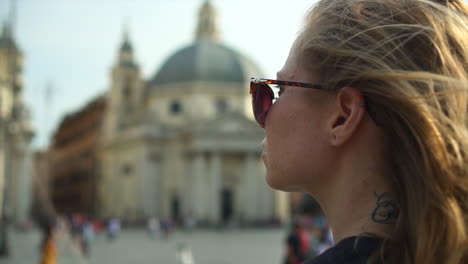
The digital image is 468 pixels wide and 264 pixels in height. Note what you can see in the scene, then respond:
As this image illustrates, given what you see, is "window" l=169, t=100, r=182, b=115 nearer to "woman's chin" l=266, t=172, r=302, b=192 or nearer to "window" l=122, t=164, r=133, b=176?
"window" l=122, t=164, r=133, b=176

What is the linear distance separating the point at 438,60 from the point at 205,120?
202 ft

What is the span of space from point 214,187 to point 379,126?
62553mm

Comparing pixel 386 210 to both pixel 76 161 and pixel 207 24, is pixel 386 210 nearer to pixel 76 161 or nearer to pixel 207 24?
pixel 207 24

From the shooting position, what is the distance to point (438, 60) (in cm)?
138

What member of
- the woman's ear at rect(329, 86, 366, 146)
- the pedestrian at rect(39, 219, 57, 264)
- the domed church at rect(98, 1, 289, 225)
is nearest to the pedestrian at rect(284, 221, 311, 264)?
the woman's ear at rect(329, 86, 366, 146)

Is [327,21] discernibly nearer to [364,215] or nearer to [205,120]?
[364,215]

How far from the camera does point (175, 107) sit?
70188 millimetres

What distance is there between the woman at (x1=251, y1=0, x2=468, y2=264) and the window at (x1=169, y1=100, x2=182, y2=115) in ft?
225

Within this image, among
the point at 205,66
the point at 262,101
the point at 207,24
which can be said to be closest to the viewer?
the point at 262,101

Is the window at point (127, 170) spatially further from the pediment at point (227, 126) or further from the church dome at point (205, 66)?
the pediment at point (227, 126)

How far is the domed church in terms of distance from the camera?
2496 inches

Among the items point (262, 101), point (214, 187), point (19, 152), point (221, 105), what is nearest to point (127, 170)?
point (221, 105)

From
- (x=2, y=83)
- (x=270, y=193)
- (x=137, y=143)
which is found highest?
(x=2, y=83)

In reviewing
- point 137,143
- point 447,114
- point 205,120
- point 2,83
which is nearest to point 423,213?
point 447,114
